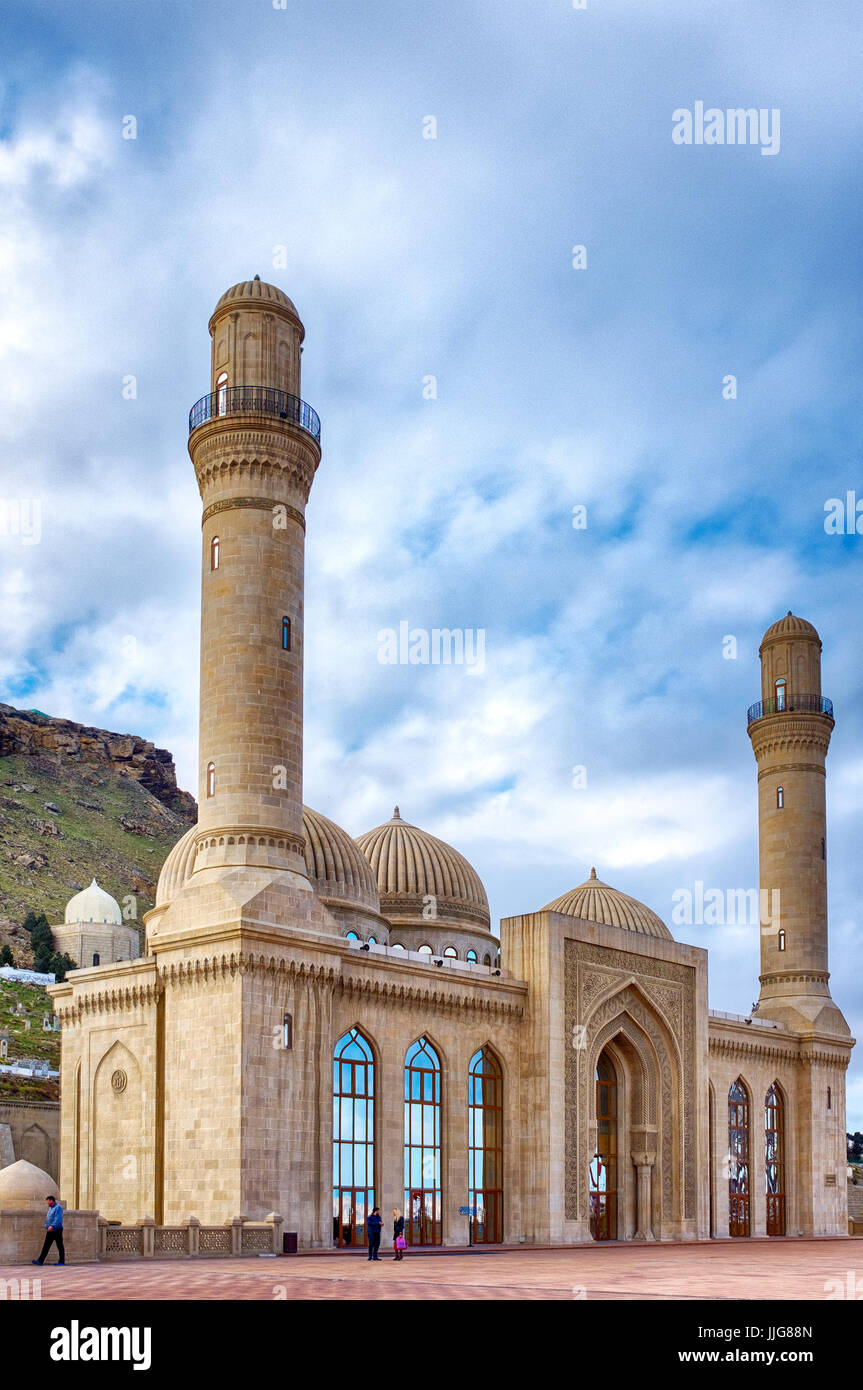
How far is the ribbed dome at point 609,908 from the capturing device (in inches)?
1750

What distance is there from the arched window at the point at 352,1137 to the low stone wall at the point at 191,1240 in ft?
12.7

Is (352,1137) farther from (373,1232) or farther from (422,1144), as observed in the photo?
(373,1232)

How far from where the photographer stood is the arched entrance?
3675 cm

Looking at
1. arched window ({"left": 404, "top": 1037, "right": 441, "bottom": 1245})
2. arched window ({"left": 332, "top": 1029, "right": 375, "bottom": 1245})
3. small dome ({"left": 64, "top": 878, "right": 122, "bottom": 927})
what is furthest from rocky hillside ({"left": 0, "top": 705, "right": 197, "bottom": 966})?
arched window ({"left": 332, "top": 1029, "right": 375, "bottom": 1245})

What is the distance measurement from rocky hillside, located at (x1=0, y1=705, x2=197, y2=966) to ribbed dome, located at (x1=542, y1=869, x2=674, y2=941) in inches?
2071

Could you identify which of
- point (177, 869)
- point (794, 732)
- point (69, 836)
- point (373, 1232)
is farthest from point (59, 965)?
point (373, 1232)

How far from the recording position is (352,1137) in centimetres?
3048

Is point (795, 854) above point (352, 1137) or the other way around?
above

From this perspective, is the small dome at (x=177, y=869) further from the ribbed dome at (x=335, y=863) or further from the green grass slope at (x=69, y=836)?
the green grass slope at (x=69, y=836)

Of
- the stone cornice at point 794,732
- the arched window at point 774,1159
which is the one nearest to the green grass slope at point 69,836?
the arched window at point 774,1159

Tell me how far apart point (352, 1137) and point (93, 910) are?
192ft

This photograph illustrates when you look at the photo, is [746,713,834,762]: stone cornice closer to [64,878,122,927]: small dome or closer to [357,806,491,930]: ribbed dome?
[357,806,491,930]: ribbed dome
